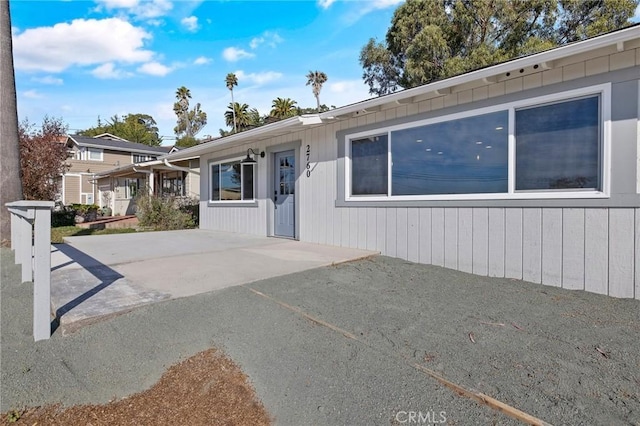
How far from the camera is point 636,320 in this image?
3.07m

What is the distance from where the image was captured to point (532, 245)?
433 centimetres

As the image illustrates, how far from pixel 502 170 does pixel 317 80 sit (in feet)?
110

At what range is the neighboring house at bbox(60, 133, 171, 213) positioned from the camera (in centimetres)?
2211

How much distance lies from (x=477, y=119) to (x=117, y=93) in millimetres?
20555

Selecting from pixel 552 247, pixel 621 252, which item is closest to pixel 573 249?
pixel 552 247

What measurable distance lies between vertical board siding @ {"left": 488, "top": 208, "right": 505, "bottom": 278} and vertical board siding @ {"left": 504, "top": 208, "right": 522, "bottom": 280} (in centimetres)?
5

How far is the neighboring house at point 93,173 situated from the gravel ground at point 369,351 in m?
20.6

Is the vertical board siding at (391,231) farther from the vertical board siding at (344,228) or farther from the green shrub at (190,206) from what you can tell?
the green shrub at (190,206)

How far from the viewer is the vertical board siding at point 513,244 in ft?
14.6

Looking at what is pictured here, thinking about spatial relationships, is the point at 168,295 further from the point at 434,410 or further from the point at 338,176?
the point at 338,176

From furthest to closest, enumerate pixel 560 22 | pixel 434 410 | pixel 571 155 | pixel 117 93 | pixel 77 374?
pixel 117 93 < pixel 560 22 < pixel 571 155 < pixel 77 374 < pixel 434 410

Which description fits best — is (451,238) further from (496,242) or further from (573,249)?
(573,249)

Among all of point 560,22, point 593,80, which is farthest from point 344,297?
point 560,22

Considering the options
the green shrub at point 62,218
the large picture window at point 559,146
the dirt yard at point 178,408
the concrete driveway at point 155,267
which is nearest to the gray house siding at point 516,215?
the large picture window at point 559,146
